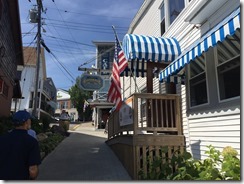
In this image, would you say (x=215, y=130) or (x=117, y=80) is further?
(x=117, y=80)

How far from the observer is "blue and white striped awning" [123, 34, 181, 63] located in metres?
7.73

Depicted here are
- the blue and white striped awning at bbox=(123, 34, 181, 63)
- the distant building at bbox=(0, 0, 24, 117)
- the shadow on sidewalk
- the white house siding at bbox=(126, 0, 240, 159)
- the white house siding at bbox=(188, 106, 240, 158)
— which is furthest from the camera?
the distant building at bbox=(0, 0, 24, 117)

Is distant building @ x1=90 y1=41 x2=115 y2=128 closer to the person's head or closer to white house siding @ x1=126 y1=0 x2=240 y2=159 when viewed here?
white house siding @ x1=126 y1=0 x2=240 y2=159

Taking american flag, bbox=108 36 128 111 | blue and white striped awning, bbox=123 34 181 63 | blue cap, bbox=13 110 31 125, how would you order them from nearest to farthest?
1. blue cap, bbox=13 110 31 125
2. blue and white striped awning, bbox=123 34 181 63
3. american flag, bbox=108 36 128 111

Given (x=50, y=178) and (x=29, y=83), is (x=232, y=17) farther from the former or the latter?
(x=29, y=83)

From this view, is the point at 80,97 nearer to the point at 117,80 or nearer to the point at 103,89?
the point at 103,89

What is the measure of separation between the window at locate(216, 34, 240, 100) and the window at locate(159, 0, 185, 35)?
355cm

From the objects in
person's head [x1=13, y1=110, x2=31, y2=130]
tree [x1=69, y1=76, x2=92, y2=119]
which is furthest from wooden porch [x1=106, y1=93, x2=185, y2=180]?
tree [x1=69, y1=76, x2=92, y2=119]

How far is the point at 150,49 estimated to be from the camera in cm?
788

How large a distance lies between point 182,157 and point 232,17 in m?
2.70

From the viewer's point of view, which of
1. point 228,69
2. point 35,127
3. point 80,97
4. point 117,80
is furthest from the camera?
point 80,97

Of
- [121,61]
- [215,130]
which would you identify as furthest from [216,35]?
[121,61]

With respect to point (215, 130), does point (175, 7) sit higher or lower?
higher

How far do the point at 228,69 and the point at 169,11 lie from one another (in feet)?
16.5
